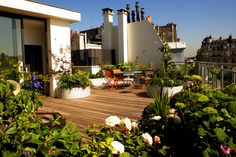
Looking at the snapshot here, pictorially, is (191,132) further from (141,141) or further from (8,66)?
(8,66)

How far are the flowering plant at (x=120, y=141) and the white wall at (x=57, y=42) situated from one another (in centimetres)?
712

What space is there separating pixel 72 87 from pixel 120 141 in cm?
658

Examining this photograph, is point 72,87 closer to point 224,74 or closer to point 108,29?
A: point 224,74

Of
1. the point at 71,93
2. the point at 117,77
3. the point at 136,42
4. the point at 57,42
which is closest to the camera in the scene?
the point at 71,93

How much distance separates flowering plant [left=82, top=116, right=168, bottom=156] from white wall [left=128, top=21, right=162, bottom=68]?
36.1 ft

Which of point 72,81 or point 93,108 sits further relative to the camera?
point 72,81

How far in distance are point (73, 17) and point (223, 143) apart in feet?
28.0

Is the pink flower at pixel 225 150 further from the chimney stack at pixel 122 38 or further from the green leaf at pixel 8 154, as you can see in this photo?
the chimney stack at pixel 122 38

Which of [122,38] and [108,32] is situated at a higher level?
[108,32]

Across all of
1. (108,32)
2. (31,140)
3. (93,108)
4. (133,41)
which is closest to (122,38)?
(133,41)

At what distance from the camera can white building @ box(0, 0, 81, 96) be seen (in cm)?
734

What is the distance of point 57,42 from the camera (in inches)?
351

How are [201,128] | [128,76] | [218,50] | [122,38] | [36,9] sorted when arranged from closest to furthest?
1. [201,128]
2. [36,9]
3. [128,76]
4. [122,38]
5. [218,50]

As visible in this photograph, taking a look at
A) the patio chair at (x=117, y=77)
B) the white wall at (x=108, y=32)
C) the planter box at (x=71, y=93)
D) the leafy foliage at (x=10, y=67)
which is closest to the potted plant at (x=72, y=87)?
the planter box at (x=71, y=93)
